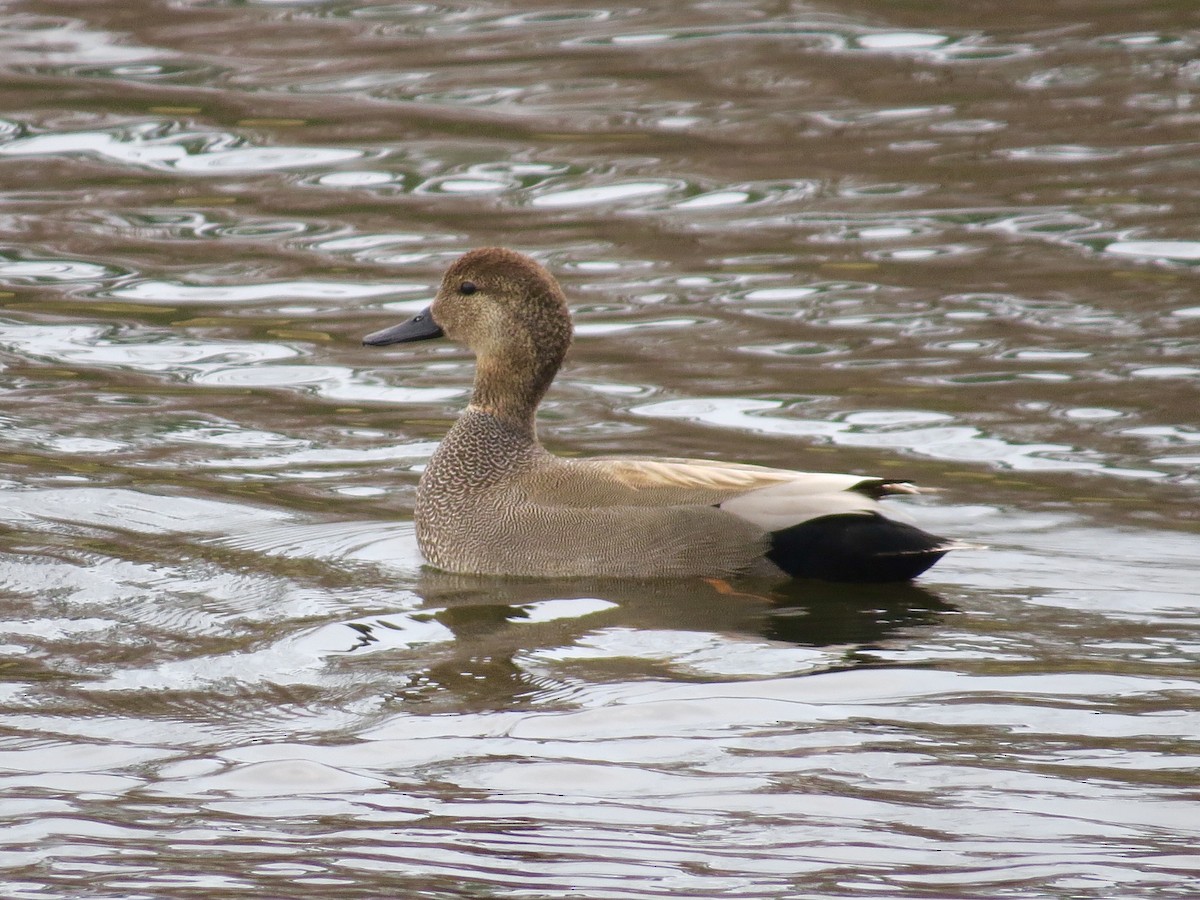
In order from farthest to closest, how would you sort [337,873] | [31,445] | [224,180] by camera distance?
[224,180] → [31,445] → [337,873]

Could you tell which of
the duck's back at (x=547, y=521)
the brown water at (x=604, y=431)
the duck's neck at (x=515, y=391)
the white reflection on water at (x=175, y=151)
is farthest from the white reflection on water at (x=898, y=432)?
the white reflection on water at (x=175, y=151)

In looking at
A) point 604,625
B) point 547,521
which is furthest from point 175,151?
point 604,625

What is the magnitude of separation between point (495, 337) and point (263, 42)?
32.0ft

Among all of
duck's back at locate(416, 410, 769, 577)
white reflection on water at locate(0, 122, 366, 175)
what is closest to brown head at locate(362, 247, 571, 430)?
duck's back at locate(416, 410, 769, 577)

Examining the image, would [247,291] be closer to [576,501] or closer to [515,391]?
[515,391]

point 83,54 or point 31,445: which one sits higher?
point 83,54

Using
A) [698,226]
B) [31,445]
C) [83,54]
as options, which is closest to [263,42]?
[83,54]

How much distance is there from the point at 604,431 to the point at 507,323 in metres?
1.60

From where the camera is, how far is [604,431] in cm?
970

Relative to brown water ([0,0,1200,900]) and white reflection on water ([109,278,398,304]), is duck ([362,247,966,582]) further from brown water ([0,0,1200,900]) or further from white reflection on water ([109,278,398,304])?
white reflection on water ([109,278,398,304])

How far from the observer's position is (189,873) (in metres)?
4.64

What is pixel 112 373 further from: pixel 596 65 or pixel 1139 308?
pixel 596 65

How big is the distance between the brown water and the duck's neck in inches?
25.8

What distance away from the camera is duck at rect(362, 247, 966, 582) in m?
7.20
